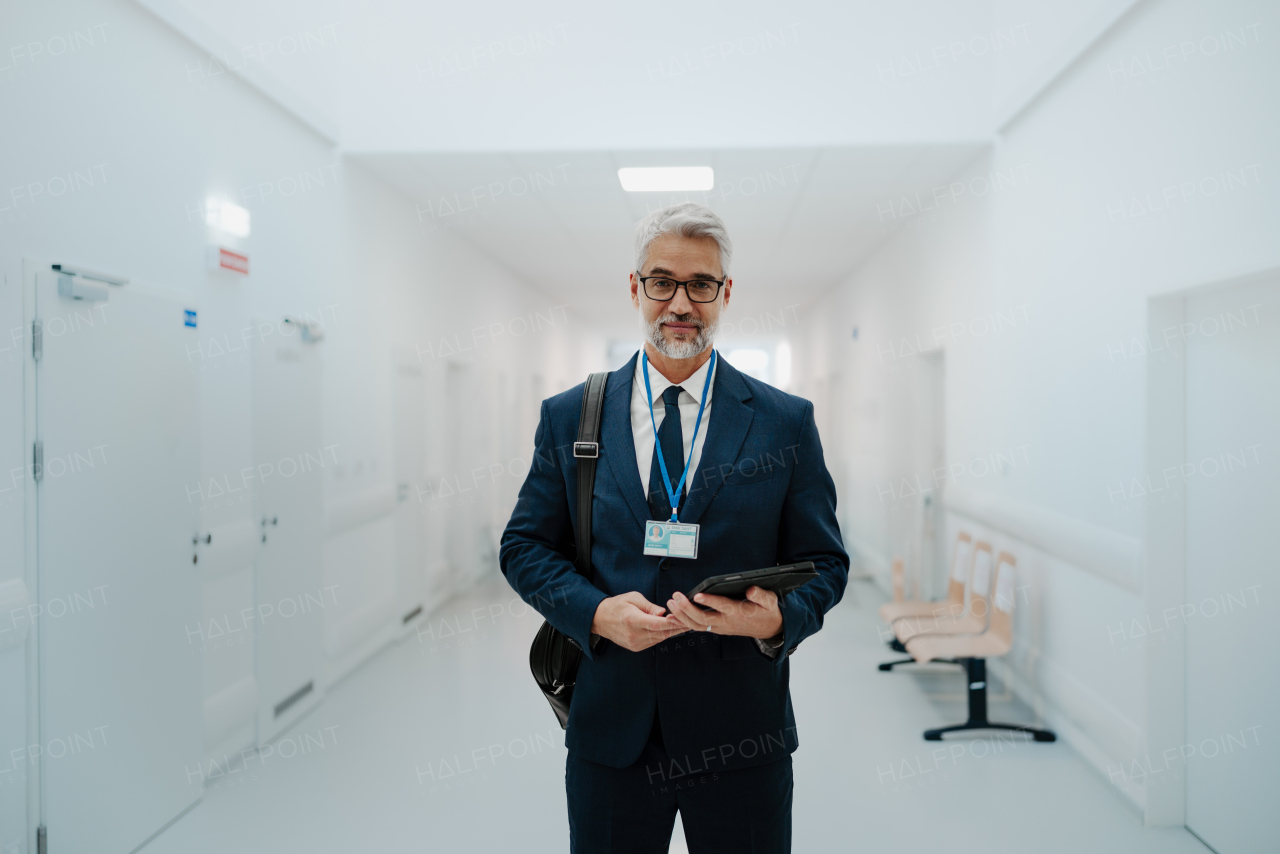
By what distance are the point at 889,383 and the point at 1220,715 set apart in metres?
4.62

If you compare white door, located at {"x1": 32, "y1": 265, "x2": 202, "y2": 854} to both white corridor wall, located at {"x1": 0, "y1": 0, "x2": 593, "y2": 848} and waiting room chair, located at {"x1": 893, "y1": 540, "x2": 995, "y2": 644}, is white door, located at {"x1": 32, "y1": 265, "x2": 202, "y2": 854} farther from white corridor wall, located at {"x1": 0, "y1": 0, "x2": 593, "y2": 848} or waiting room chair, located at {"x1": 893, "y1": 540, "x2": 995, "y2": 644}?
waiting room chair, located at {"x1": 893, "y1": 540, "x2": 995, "y2": 644}

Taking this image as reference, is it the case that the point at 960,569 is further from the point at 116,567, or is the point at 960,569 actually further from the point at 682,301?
the point at 116,567

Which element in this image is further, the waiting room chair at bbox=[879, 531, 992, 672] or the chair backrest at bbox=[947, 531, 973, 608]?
the chair backrest at bbox=[947, 531, 973, 608]

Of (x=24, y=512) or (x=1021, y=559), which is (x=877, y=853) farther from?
(x=24, y=512)

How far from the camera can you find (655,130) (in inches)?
181

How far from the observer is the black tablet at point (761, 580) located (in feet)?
3.83

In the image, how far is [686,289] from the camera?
4.59 ft

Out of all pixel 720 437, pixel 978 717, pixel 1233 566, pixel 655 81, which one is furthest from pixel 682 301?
pixel 655 81

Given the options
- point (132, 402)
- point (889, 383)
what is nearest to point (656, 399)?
point (132, 402)

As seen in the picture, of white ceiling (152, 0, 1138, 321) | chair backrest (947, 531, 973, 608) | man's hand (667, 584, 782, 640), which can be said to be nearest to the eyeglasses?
man's hand (667, 584, 782, 640)

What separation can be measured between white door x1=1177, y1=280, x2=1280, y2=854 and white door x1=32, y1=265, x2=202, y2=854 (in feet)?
13.1

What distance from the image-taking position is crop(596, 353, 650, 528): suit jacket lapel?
136 centimetres

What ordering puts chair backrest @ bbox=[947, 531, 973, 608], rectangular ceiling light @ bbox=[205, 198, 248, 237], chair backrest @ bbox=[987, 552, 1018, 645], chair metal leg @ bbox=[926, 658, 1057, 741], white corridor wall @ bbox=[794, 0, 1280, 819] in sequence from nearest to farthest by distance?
white corridor wall @ bbox=[794, 0, 1280, 819]
rectangular ceiling light @ bbox=[205, 198, 248, 237]
chair metal leg @ bbox=[926, 658, 1057, 741]
chair backrest @ bbox=[987, 552, 1018, 645]
chair backrest @ bbox=[947, 531, 973, 608]

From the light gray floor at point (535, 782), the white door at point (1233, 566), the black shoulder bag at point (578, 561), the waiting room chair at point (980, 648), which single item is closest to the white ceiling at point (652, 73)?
the white door at point (1233, 566)
